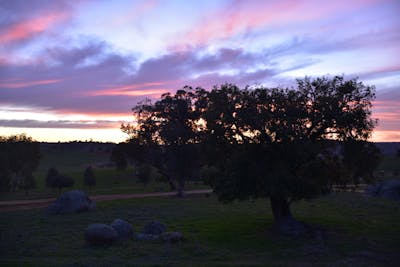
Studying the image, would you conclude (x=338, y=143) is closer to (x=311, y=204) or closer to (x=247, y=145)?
(x=247, y=145)

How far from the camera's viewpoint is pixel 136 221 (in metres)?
39.3

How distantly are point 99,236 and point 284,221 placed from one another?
13.7 m

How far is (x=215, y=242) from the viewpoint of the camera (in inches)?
1152

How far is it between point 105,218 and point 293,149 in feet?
69.2

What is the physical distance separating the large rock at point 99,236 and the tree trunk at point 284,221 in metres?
12.2

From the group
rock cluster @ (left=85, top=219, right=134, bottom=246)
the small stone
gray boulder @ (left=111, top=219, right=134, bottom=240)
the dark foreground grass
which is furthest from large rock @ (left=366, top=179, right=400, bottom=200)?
rock cluster @ (left=85, top=219, right=134, bottom=246)

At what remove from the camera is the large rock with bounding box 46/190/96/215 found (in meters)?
46.7

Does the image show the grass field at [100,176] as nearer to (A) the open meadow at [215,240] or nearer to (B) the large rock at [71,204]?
(B) the large rock at [71,204]

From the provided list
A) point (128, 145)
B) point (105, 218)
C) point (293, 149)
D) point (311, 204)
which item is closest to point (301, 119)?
point (293, 149)

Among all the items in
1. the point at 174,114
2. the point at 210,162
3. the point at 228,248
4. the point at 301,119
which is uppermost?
the point at 174,114

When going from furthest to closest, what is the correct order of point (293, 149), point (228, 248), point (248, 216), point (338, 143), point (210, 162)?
1. point (248, 216)
2. point (210, 162)
3. point (338, 143)
4. point (293, 149)
5. point (228, 248)

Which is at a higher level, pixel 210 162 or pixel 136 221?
pixel 210 162

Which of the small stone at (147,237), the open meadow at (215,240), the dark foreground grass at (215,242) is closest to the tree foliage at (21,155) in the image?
the open meadow at (215,240)

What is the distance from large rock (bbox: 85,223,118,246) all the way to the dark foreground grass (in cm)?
62
